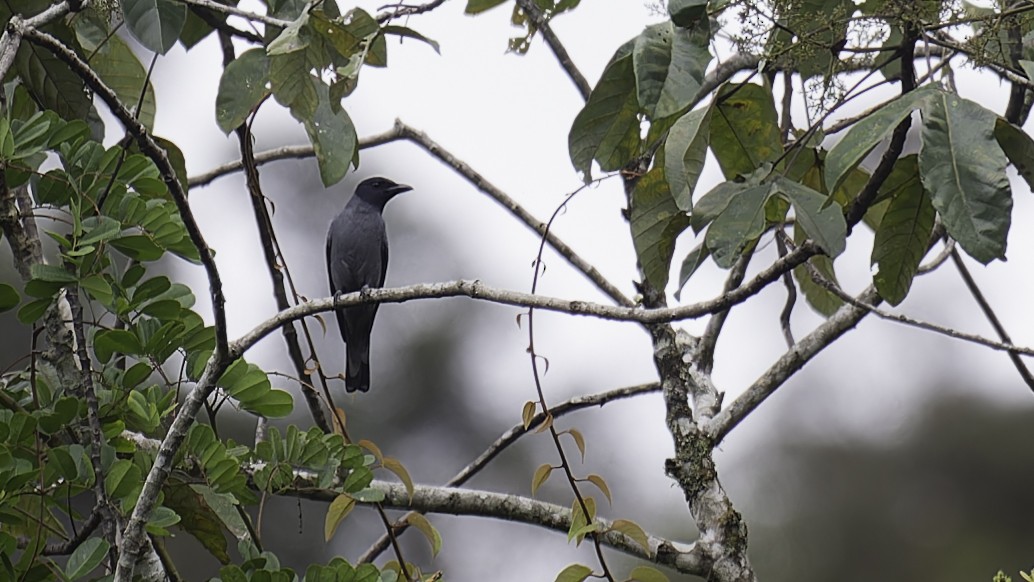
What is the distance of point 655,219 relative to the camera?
2.80 meters

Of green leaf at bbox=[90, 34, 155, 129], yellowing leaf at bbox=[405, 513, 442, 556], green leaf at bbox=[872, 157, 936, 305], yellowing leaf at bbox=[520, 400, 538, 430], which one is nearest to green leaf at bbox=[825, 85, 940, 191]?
green leaf at bbox=[872, 157, 936, 305]

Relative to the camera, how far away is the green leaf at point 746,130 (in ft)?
9.03

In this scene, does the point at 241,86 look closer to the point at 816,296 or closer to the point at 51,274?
the point at 51,274

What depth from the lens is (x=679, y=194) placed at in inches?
91.0

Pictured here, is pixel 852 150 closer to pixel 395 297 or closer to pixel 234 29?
pixel 395 297

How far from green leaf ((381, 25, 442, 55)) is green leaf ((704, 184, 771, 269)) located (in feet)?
2.06

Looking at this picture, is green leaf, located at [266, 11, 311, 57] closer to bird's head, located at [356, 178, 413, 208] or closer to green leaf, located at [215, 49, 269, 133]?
green leaf, located at [215, 49, 269, 133]

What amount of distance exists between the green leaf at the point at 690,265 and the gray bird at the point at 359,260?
410cm

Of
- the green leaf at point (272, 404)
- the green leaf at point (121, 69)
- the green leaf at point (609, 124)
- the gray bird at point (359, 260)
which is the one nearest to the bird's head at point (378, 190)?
the gray bird at point (359, 260)

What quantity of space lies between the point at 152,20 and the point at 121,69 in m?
0.86

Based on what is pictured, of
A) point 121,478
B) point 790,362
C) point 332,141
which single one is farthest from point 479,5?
point 121,478

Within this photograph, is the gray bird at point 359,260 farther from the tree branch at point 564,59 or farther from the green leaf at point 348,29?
the green leaf at point 348,29

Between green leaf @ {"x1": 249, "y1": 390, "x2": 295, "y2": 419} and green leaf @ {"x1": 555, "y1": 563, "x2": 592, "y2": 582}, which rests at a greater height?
green leaf @ {"x1": 249, "y1": 390, "x2": 295, "y2": 419}

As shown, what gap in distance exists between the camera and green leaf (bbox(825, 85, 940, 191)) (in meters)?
2.00
